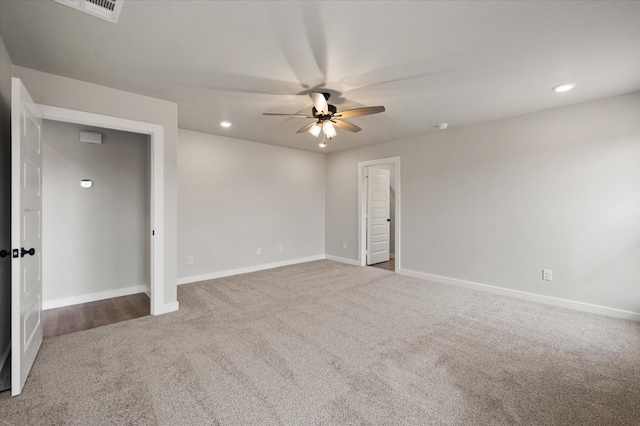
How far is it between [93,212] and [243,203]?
221 centimetres

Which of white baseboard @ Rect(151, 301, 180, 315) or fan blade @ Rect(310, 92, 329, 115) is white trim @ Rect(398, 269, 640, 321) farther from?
white baseboard @ Rect(151, 301, 180, 315)

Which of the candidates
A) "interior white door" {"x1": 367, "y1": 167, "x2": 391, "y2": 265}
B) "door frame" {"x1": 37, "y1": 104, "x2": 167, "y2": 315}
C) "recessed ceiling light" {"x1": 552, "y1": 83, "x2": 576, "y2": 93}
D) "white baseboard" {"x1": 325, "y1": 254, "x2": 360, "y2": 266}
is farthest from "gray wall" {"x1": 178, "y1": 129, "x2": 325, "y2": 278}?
"recessed ceiling light" {"x1": 552, "y1": 83, "x2": 576, "y2": 93}

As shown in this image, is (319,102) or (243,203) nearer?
(319,102)

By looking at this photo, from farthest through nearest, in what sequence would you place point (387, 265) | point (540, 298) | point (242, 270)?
point (387, 265), point (242, 270), point (540, 298)

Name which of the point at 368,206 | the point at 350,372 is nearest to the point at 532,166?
the point at 368,206

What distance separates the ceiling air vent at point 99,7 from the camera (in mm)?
1726

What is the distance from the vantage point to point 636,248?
10.2 ft

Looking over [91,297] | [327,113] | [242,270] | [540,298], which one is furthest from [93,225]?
[540,298]

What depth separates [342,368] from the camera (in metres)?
2.21

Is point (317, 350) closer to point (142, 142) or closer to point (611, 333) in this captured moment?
point (611, 333)

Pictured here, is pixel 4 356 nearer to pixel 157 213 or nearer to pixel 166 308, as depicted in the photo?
pixel 166 308

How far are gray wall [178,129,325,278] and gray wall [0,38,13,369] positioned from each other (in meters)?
2.20

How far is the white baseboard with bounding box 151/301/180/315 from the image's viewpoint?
129 inches

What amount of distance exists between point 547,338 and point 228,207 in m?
4.71
